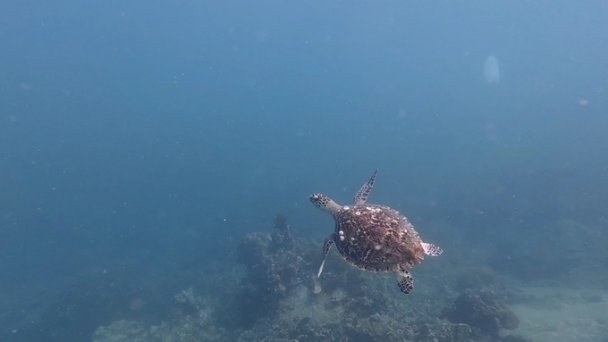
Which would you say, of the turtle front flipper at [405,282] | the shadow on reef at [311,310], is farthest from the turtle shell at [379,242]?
the shadow on reef at [311,310]

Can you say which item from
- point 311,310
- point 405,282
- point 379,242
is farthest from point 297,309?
point 379,242

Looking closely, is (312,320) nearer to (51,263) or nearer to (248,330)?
(248,330)

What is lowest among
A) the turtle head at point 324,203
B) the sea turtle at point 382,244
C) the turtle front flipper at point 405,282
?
the turtle front flipper at point 405,282

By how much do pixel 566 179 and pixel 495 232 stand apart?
44.2 feet

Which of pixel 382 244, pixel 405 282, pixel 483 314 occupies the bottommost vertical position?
pixel 405 282

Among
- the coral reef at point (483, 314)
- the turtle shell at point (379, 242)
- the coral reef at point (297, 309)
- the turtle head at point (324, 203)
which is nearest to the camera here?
the turtle shell at point (379, 242)

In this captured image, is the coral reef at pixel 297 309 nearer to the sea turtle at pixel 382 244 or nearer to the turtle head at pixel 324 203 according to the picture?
the sea turtle at pixel 382 244

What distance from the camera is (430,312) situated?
11781 millimetres

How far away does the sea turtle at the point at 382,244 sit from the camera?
5527 mm

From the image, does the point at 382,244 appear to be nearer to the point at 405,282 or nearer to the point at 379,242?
the point at 379,242

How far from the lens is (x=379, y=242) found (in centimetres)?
559

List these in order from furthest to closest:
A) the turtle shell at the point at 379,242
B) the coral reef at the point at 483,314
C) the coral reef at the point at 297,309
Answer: the coral reef at the point at 483,314
the coral reef at the point at 297,309
the turtle shell at the point at 379,242

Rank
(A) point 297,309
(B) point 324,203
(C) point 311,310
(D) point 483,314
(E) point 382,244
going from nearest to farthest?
(E) point 382,244, (B) point 324,203, (C) point 311,310, (A) point 297,309, (D) point 483,314

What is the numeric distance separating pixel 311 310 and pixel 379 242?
580 centimetres
